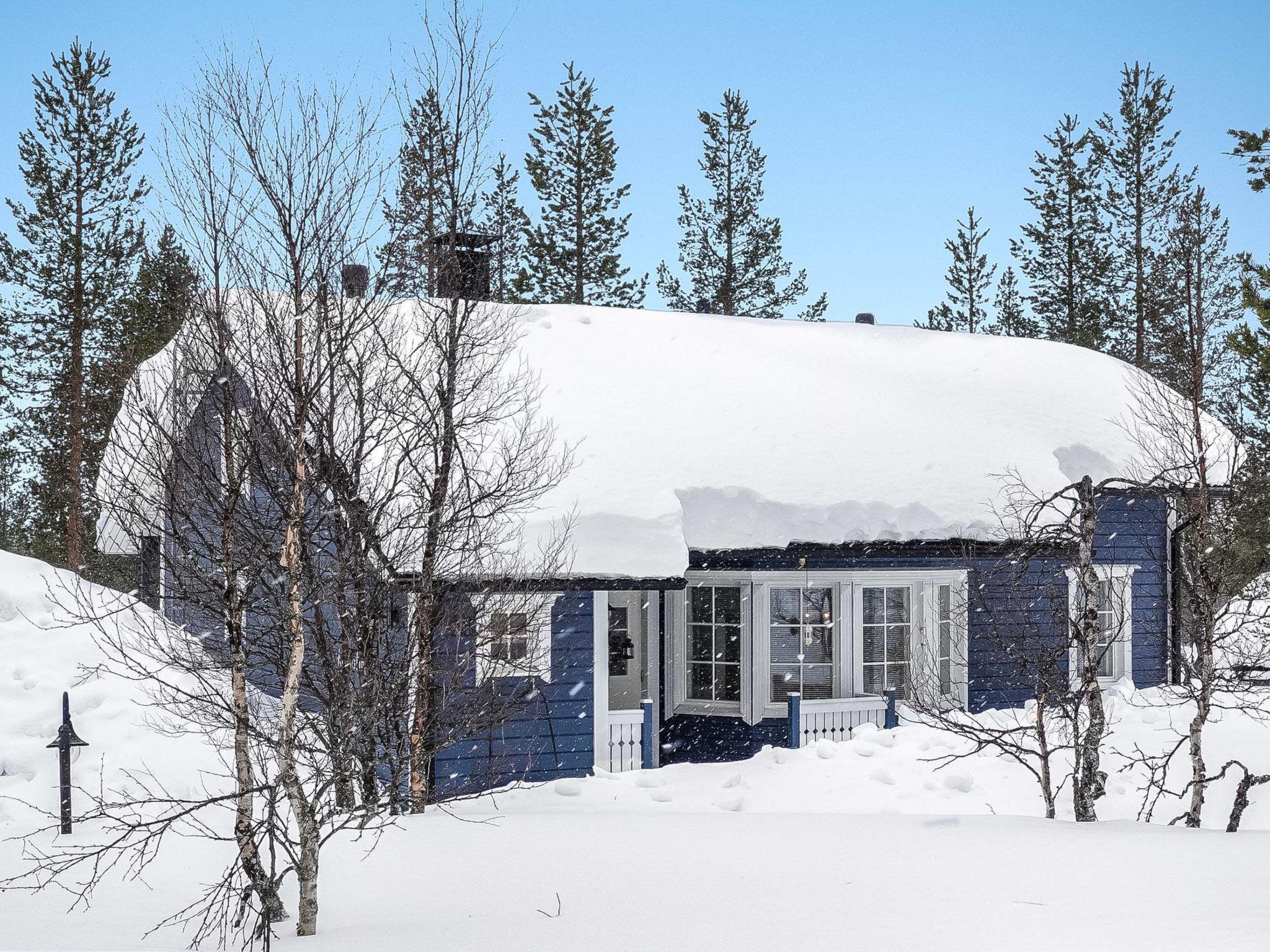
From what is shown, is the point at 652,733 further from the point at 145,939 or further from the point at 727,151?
the point at 727,151

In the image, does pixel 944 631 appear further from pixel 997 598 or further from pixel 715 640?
pixel 715 640

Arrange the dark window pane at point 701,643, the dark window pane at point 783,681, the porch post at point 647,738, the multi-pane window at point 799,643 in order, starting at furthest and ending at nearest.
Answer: the dark window pane at point 701,643, the dark window pane at point 783,681, the multi-pane window at point 799,643, the porch post at point 647,738

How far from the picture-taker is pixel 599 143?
27.3 m

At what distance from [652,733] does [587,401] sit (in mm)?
4507

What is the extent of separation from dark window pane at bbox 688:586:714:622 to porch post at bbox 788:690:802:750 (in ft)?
5.29

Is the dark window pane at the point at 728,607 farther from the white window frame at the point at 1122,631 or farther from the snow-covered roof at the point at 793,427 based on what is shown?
the white window frame at the point at 1122,631

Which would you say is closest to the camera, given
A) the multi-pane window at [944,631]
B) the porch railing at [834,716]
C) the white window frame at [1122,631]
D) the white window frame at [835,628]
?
the porch railing at [834,716]

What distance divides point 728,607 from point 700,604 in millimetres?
363

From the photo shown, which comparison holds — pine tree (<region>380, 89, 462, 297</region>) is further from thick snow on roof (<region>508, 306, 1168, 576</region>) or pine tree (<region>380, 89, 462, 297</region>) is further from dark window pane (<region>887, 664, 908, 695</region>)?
dark window pane (<region>887, 664, 908, 695</region>)

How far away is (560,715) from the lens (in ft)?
37.0

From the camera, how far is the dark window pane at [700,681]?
1380cm

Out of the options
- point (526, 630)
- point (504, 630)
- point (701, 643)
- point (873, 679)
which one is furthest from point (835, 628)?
point (504, 630)

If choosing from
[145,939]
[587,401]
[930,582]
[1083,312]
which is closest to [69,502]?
[587,401]

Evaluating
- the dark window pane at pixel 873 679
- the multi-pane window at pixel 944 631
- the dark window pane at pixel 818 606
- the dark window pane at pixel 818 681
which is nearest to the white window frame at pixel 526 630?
the dark window pane at pixel 818 606
